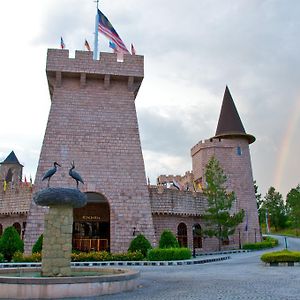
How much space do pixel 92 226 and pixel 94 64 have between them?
10.8m

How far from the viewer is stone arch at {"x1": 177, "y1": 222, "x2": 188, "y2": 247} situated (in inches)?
1080

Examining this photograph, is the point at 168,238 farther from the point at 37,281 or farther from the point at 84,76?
the point at 37,281

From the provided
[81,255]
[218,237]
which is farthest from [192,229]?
[81,255]

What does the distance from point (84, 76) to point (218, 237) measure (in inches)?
631

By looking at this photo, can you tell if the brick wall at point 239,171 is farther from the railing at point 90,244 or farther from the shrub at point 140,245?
the shrub at point 140,245

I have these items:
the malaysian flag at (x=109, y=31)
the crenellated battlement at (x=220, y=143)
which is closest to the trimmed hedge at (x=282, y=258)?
the malaysian flag at (x=109, y=31)

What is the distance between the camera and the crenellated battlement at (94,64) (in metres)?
23.1

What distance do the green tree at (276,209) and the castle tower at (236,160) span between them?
→ 1243 inches

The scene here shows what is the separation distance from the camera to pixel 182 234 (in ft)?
90.6

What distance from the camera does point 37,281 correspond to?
8.60 meters

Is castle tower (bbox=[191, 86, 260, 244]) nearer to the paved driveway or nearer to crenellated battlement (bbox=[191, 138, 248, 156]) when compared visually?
crenellated battlement (bbox=[191, 138, 248, 156])

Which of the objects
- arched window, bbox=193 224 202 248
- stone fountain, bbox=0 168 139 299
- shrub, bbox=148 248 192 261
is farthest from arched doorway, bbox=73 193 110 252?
stone fountain, bbox=0 168 139 299

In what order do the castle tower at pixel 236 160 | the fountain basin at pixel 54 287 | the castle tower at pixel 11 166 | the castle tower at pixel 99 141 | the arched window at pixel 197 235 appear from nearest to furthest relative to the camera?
1. the fountain basin at pixel 54 287
2. the castle tower at pixel 99 141
3. the arched window at pixel 197 235
4. the castle tower at pixel 236 160
5. the castle tower at pixel 11 166

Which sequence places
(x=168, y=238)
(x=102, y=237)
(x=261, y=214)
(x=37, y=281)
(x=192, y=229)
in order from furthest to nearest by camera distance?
(x=261, y=214)
(x=192, y=229)
(x=102, y=237)
(x=168, y=238)
(x=37, y=281)
